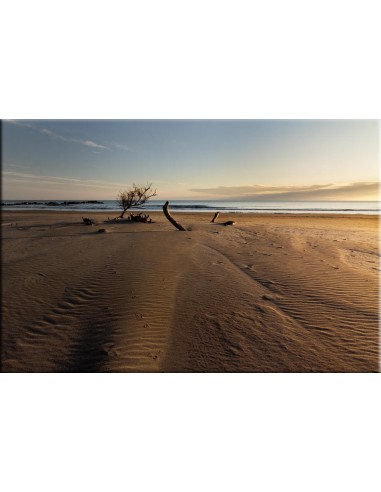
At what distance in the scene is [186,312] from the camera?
350cm

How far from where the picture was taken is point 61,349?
2.78 metres

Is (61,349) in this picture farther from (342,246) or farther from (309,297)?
(342,246)

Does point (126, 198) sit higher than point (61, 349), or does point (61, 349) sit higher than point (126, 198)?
point (126, 198)

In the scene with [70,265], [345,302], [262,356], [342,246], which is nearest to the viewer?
[262,356]

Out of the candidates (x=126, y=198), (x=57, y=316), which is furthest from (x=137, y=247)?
(x=126, y=198)

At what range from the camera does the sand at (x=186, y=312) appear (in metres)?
2.66

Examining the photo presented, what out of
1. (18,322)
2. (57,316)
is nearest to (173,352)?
(57,316)

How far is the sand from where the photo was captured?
266cm

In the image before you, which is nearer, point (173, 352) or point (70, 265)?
point (173, 352)

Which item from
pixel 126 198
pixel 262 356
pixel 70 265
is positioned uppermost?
pixel 126 198

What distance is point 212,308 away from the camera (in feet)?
11.9

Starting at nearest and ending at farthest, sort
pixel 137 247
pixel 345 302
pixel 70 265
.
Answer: pixel 345 302, pixel 70 265, pixel 137 247

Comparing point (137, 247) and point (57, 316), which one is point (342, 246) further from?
point (57, 316)

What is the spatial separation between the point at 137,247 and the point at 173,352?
4727 millimetres
